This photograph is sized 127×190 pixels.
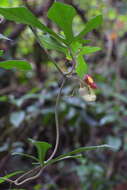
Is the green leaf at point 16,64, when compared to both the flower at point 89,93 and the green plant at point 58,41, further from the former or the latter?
the flower at point 89,93

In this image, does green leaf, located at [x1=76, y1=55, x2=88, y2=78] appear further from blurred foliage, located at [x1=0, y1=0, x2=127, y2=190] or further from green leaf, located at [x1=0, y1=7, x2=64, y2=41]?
blurred foliage, located at [x1=0, y1=0, x2=127, y2=190]

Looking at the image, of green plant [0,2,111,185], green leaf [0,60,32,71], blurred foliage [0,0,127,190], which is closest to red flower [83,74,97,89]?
green plant [0,2,111,185]

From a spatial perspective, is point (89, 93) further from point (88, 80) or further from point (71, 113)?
point (71, 113)

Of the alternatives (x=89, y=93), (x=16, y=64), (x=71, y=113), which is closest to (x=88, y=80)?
(x=89, y=93)

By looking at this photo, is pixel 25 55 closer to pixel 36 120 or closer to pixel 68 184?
pixel 36 120

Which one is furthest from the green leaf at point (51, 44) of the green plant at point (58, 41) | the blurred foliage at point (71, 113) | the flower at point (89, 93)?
the blurred foliage at point (71, 113)

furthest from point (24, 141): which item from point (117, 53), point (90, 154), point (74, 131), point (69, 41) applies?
point (69, 41)
